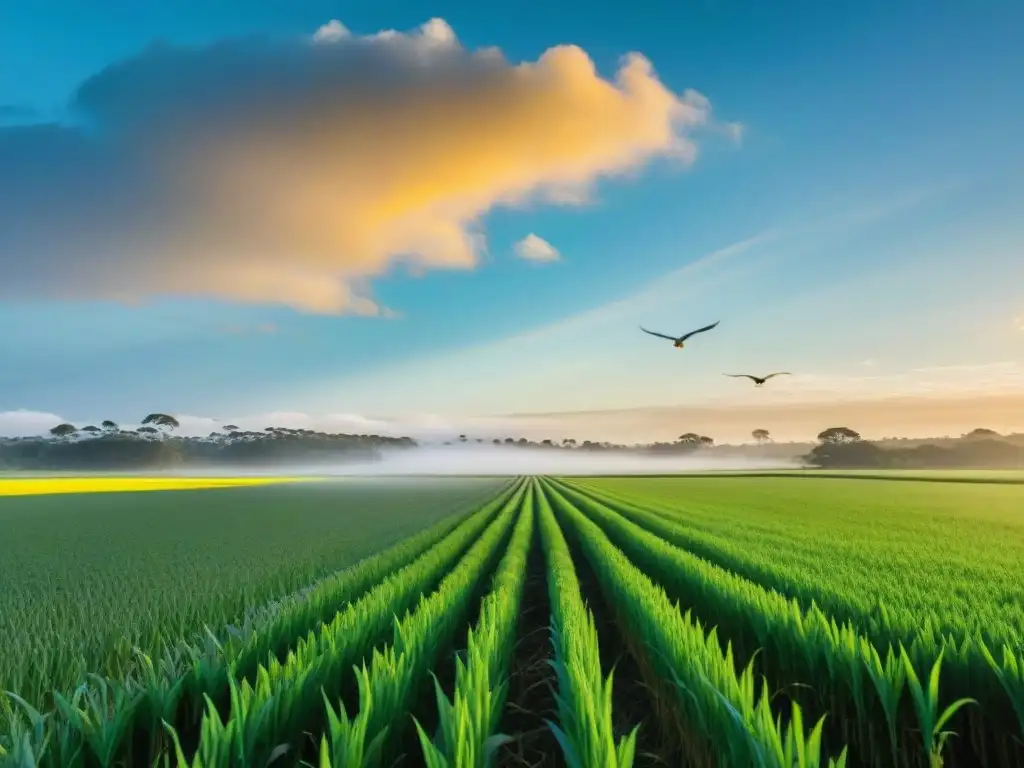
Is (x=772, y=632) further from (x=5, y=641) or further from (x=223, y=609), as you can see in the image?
(x=5, y=641)

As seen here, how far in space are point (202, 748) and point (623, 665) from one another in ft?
20.3

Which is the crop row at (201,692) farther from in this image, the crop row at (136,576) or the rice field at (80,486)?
the rice field at (80,486)

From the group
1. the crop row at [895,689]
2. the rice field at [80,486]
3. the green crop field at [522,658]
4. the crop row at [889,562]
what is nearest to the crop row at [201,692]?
the green crop field at [522,658]

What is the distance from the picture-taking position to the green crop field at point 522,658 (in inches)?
127

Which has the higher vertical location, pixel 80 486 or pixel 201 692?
pixel 201 692

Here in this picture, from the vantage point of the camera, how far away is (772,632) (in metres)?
5.75

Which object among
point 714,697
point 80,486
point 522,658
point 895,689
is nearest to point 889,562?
point 522,658

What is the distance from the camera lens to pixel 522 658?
778cm

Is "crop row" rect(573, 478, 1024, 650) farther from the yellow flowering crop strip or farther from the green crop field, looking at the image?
the yellow flowering crop strip

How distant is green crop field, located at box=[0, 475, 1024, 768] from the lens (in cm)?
322

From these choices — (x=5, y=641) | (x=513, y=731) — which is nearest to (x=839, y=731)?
(x=513, y=731)

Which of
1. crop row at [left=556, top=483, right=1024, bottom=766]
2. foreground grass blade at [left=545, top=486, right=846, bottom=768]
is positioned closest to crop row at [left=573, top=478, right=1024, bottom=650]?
crop row at [left=556, top=483, right=1024, bottom=766]

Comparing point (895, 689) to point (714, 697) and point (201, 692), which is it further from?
point (201, 692)

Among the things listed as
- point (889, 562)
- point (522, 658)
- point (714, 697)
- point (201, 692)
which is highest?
point (714, 697)
